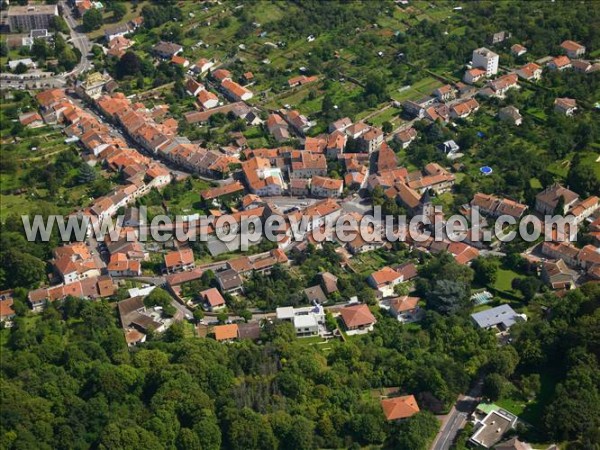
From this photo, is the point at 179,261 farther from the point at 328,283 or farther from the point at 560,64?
the point at 560,64

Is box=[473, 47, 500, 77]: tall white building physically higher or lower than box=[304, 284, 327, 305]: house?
higher

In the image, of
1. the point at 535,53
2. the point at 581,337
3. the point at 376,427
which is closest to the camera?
the point at 376,427

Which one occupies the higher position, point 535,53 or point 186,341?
point 535,53

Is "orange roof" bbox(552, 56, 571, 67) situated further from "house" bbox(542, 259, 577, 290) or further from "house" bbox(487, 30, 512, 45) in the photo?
"house" bbox(542, 259, 577, 290)

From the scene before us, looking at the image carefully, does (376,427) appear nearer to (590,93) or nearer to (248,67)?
(590,93)

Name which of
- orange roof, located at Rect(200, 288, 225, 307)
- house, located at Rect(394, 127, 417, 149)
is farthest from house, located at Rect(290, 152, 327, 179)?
orange roof, located at Rect(200, 288, 225, 307)

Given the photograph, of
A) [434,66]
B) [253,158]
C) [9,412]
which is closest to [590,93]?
[434,66]
